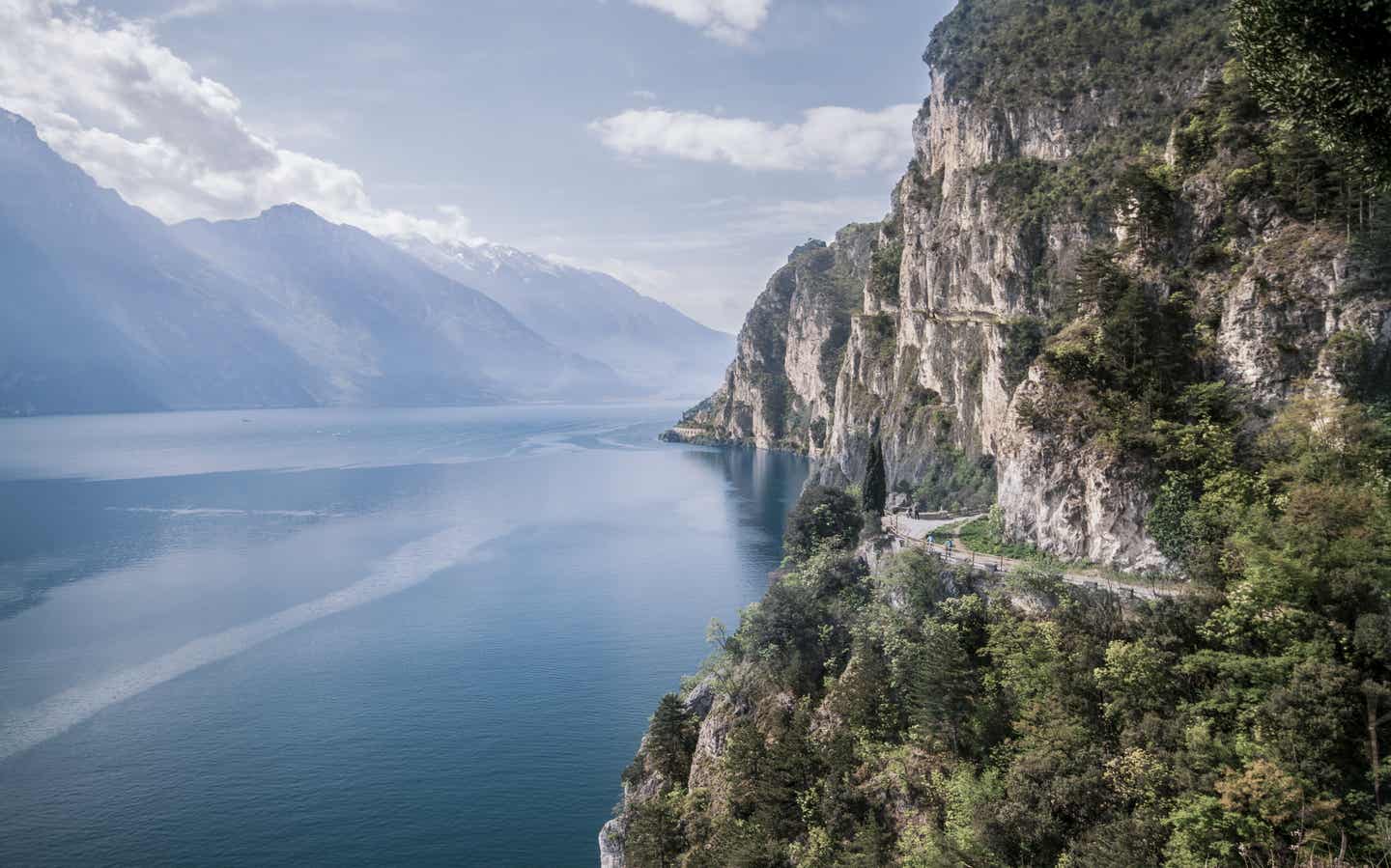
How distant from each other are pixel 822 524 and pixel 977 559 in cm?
1470

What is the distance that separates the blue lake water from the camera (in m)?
32.7

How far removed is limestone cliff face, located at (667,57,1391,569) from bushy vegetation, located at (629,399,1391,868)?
3.13 m

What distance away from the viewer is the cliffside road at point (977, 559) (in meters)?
26.3

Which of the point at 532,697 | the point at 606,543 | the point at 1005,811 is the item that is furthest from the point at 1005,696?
the point at 606,543

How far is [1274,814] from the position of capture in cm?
1792

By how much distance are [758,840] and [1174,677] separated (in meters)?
14.3

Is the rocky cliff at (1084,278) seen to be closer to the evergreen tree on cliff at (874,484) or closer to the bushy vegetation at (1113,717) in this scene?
the bushy vegetation at (1113,717)

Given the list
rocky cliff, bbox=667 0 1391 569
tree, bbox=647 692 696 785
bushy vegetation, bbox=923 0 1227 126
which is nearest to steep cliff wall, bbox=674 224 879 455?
rocky cliff, bbox=667 0 1391 569

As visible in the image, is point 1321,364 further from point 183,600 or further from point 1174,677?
point 183,600

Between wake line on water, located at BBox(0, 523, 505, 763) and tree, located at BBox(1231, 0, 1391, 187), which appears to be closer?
tree, located at BBox(1231, 0, 1391, 187)

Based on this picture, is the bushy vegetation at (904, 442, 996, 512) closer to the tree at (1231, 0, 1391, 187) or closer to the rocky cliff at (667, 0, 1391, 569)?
the rocky cliff at (667, 0, 1391, 569)

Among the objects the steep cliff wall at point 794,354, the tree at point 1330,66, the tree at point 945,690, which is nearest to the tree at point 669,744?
the tree at point 945,690

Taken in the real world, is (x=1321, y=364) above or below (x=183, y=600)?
above

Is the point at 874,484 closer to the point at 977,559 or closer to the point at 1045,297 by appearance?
the point at 977,559
